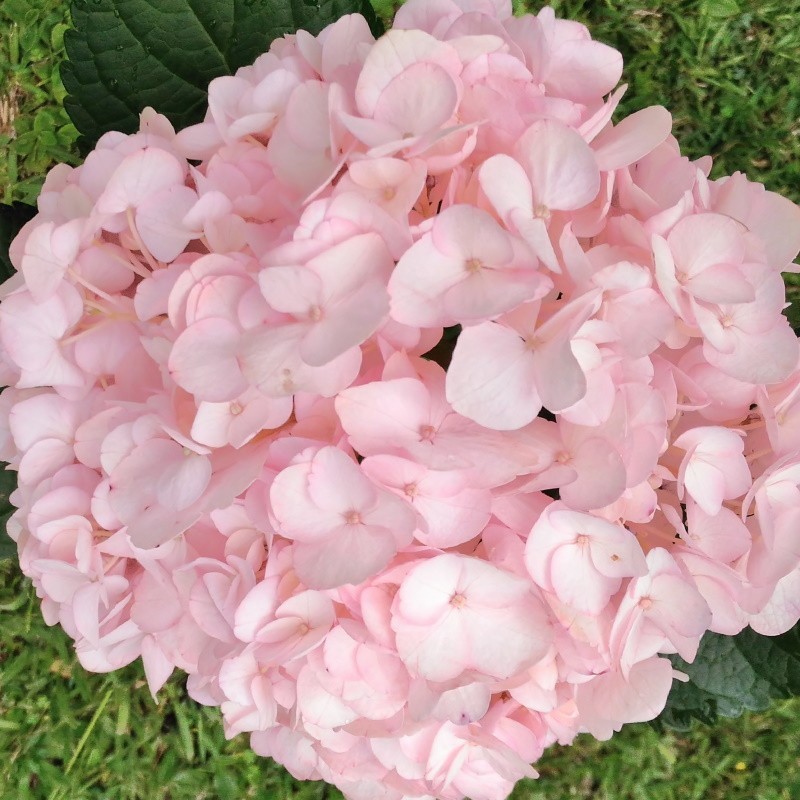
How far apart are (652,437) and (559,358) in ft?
0.30

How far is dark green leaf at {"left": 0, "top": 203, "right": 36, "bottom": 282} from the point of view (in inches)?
33.8

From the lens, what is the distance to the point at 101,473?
621mm

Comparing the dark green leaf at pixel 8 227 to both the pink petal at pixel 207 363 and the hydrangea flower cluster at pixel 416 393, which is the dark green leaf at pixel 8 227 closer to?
the hydrangea flower cluster at pixel 416 393

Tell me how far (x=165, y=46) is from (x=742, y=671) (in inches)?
32.5

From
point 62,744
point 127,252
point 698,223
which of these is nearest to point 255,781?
point 62,744

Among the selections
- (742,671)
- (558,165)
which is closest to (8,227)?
(558,165)

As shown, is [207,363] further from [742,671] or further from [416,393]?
[742,671]

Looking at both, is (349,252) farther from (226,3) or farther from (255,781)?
(255,781)

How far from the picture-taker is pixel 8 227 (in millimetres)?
864

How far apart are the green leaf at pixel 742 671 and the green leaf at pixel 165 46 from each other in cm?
71

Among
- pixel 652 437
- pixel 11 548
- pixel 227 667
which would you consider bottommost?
pixel 11 548

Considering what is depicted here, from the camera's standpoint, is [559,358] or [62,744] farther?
[62,744]

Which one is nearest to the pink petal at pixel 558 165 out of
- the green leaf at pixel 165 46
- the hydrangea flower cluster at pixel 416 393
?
the hydrangea flower cluster at pixel 416 393

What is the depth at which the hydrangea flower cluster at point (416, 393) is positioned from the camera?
19.3 inches
